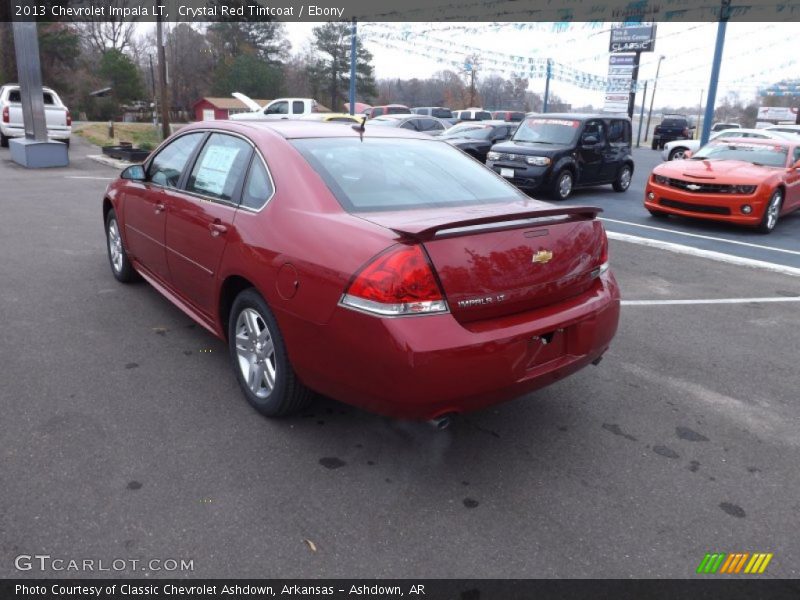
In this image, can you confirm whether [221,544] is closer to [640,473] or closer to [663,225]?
[640,473]

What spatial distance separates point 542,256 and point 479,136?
1617cm

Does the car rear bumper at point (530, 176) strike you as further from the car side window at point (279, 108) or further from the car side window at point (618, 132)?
the car side window at point (279, 108)

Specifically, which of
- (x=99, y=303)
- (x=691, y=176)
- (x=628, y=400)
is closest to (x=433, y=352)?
(x=628, y=400)

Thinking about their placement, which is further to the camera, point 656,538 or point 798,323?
point 798,323

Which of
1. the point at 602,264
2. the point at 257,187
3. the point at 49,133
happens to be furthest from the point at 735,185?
the point at 49,133

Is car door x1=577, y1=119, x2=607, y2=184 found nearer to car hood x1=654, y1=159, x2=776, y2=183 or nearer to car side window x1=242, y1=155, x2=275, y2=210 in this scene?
car hood x1=654, y1=159, x2=776, y2=183

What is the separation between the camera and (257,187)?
3.56 m

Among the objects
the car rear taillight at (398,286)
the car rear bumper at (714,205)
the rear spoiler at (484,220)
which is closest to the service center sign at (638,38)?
the car rear bumper at (714,205)

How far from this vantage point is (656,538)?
8.68ft

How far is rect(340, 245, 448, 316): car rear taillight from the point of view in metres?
2.70

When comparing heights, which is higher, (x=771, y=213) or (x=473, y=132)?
(x=473, y=132)

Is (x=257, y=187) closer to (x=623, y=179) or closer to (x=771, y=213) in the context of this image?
(x=771, y=213)

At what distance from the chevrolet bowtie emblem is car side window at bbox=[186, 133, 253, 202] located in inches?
69.8

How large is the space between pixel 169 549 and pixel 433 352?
1289 millimetres
